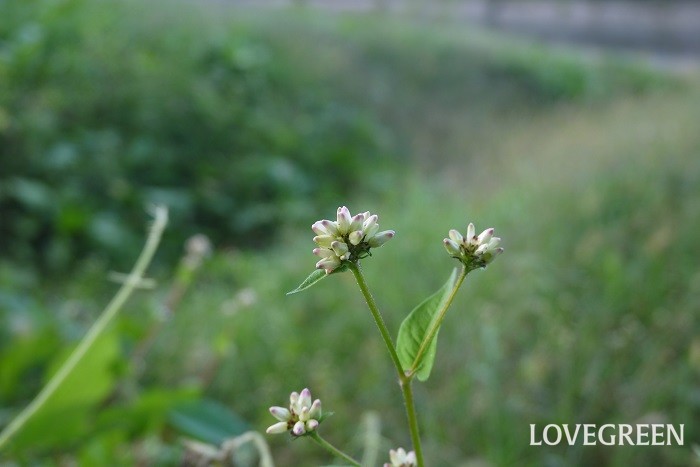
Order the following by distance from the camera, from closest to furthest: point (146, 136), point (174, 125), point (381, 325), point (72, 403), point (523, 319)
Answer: point (381, 325), point (72, 403), point (523, 319), point (146, 136), point (174, 125)

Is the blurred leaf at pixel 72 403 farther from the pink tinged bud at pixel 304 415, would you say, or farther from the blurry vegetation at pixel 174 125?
the blurry vegetation at pixel 174 125

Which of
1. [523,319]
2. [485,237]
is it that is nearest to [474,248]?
[485,237]

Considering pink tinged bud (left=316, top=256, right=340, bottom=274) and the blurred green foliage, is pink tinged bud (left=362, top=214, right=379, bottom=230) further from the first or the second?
the blurred green foliage

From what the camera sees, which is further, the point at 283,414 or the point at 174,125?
the point at 174,125

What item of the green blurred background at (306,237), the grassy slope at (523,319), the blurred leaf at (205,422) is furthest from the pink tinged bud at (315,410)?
the grassy slope at (523,319)

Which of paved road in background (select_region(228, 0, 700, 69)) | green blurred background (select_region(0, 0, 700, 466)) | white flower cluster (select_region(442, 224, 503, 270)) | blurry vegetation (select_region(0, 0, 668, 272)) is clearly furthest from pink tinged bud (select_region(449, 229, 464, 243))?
paved road in background (select_region(228, 0, 700, 69))

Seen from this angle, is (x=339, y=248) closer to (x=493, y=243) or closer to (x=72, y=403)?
(x=493, y=243)

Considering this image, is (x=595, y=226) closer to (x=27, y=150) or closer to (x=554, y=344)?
(x=554, y=344)
